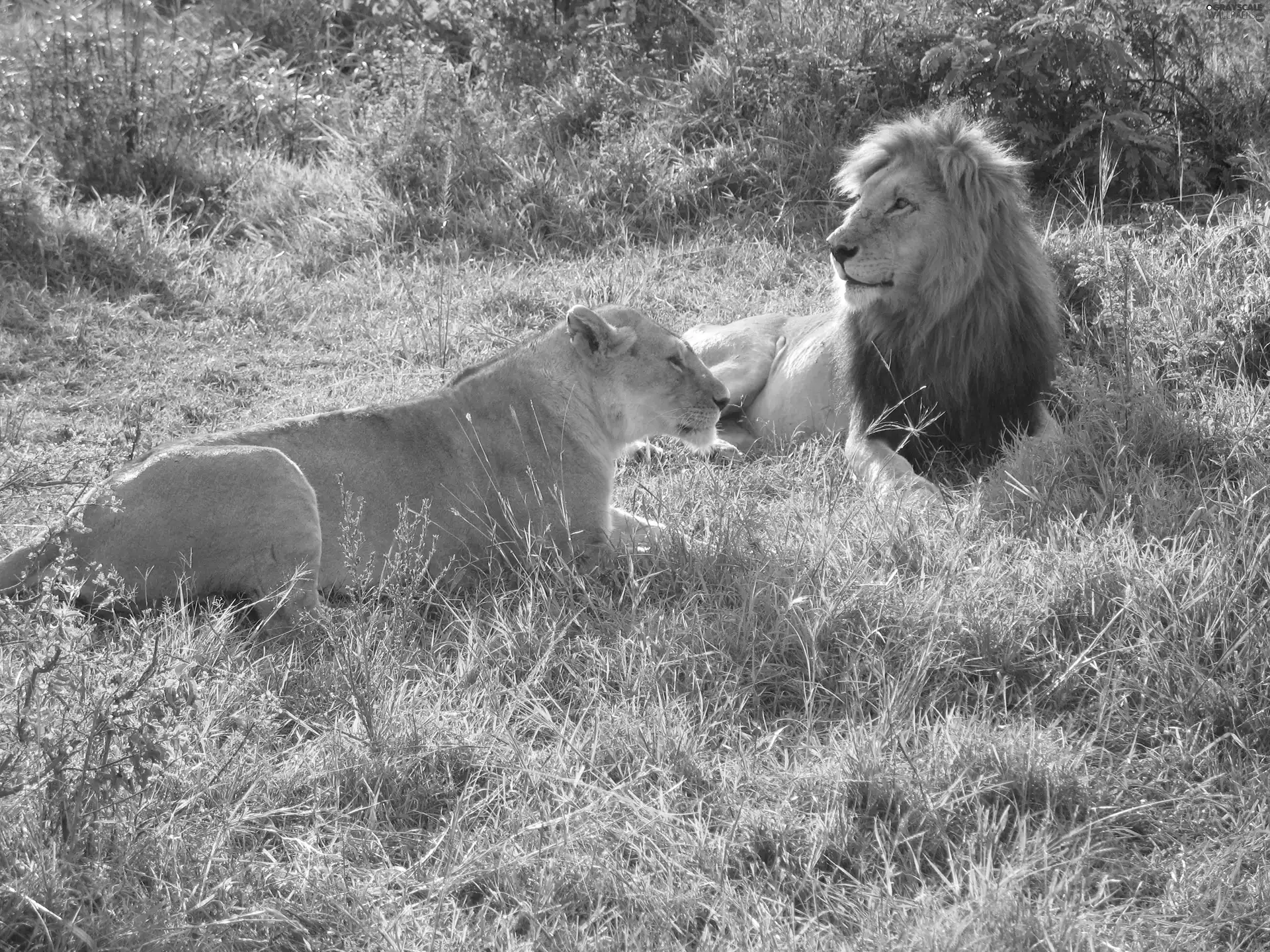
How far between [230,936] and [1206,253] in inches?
196

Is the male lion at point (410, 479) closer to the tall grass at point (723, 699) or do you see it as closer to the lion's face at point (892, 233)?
the tall grass at point (723, 699)

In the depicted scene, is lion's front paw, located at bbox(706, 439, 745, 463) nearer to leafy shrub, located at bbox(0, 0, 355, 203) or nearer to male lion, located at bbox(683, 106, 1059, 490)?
male lion, located at bbox(683, 106, 1059, 490)

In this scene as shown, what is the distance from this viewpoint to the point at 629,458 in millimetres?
5734

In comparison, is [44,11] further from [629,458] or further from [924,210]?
[924,210]

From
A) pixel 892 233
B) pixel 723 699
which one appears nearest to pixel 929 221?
pixel 892 233

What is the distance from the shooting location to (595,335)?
4887 millimetres

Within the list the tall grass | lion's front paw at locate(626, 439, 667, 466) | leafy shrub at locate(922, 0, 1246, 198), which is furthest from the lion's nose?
leafy shrub at locate(922, 0, 1246, 198)

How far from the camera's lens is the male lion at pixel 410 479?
3980mm

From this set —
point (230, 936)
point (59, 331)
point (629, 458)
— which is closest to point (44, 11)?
point (59, 331)

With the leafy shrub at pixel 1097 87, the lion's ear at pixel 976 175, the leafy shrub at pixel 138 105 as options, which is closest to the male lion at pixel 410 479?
the lion's ear at pixel 976 175

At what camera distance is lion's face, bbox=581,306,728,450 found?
196 inches

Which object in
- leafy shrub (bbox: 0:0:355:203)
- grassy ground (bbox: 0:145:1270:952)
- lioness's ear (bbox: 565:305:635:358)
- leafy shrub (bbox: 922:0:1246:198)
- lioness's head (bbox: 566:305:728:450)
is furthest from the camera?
leafy shrub (bbox: 0:0:355:203)

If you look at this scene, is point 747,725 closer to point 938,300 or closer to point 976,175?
point 938,300

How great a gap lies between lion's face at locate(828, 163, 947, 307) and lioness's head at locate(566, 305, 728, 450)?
74 cm
